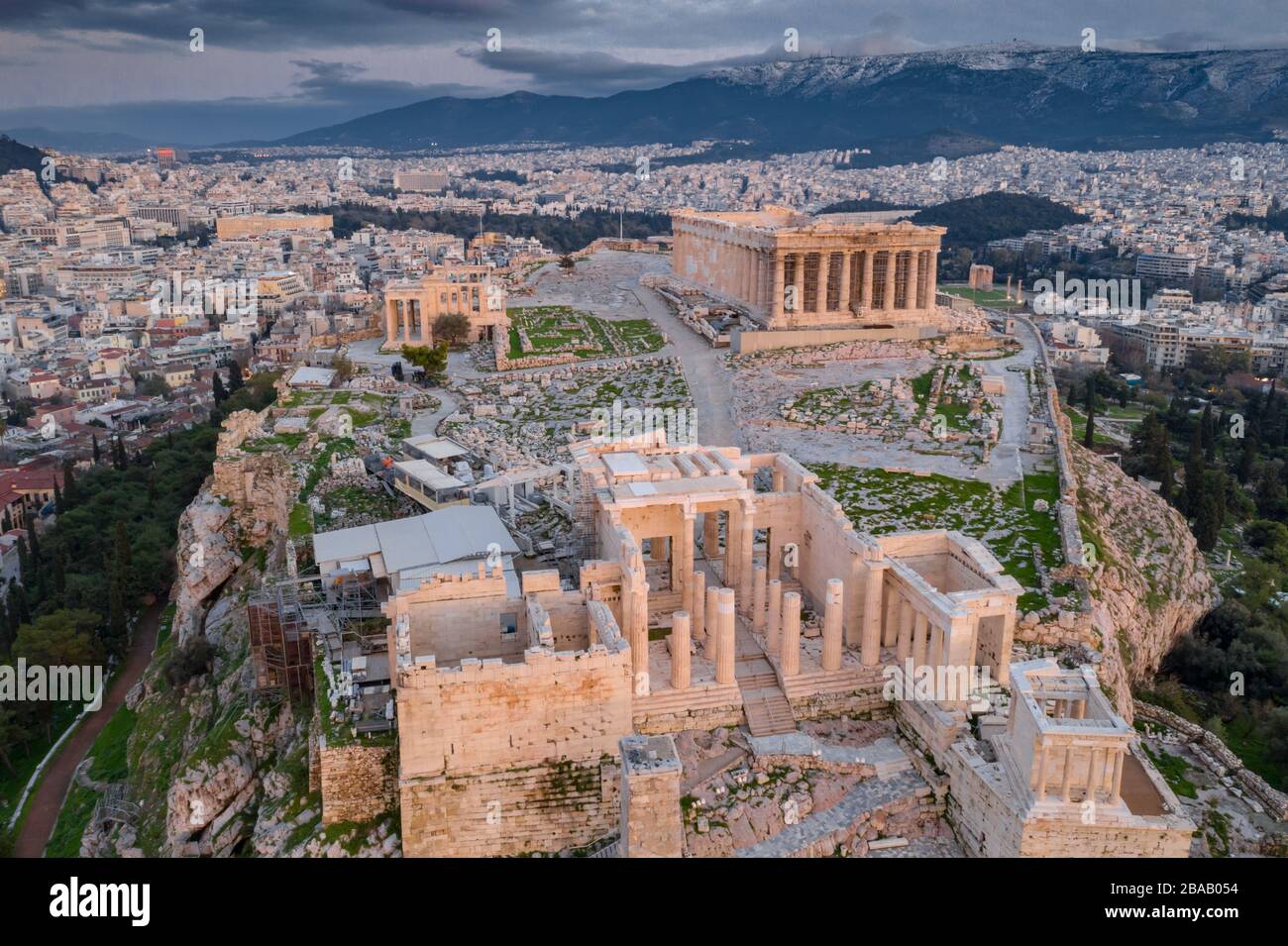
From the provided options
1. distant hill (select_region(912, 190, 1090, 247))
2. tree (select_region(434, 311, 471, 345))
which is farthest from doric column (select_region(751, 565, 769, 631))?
distant hill (select_region(912, 190, 1090, 247))

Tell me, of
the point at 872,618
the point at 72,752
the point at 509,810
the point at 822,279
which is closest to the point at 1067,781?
the point at 872,618

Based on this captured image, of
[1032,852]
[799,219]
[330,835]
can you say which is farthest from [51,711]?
[799,219]

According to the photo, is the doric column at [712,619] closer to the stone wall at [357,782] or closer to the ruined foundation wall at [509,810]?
the ruined foundation wall at [509,810]

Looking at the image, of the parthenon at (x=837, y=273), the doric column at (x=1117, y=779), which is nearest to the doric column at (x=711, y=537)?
the doric column at (x=1117, y=779)

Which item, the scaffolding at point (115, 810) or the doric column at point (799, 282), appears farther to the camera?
the doric column at point (799, 282)

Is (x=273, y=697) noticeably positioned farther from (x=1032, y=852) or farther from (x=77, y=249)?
(x=77, y=249)

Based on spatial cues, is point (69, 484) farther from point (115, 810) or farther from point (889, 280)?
point (889, 280)

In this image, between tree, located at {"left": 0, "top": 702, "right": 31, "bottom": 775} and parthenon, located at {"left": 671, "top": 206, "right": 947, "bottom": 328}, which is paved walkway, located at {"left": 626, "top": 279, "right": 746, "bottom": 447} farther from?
tree, located at {"left": 0, "top": 702, "right": 31, "bottom": 775}
